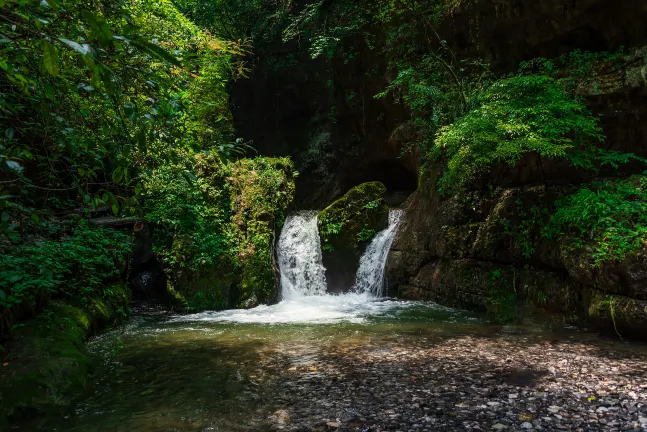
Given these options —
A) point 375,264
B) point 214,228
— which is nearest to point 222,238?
point 214,228

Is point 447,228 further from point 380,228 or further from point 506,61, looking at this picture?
point 506,61

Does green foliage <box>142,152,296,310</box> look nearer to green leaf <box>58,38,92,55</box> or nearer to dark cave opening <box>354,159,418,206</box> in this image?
dark cave opening <box>354,159,418,206</box>

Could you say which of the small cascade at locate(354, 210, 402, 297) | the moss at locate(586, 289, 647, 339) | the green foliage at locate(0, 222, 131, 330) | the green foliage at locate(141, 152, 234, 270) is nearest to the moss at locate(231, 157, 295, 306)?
the green foliage at locate(141, 152, 234, 270)

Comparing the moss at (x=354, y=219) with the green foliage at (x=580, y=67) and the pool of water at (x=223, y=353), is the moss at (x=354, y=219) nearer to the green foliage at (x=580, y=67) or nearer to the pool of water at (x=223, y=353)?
the pool of water at (x=223, y=353)

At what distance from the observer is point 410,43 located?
13.8 meters

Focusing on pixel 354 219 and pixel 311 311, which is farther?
pixel 354 219

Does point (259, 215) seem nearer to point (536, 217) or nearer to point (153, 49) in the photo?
point (536, 217)

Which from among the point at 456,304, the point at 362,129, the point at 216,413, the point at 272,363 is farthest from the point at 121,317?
the point at 362,129

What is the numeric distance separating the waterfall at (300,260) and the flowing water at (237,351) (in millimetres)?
79

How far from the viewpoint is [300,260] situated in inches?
518

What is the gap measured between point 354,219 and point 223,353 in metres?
7.74

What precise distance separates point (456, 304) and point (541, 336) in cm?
282

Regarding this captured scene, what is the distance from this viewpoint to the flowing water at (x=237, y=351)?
13.8 feet

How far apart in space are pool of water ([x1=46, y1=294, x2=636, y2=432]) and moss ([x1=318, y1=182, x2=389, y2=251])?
264cm
